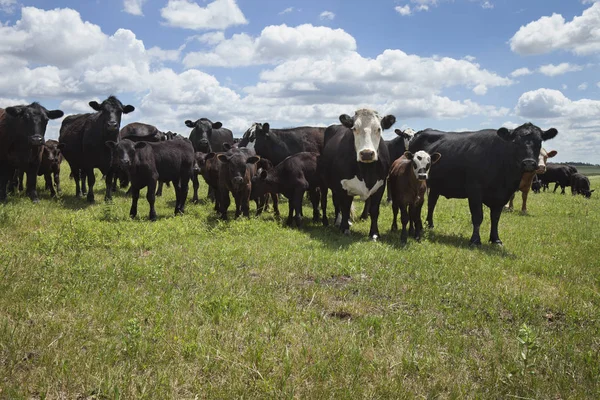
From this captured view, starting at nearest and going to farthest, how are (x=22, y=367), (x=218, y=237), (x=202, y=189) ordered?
(x=22, y=367), (x=218, y=237), (x=202, y=189)

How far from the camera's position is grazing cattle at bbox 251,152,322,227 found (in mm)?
11508

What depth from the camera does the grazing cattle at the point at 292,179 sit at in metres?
11.5

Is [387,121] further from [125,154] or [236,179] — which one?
[125,154]

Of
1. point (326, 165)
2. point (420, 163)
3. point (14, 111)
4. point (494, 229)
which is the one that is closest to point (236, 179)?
point (326, 165)

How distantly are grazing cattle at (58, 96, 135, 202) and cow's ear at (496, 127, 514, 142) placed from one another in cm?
1021

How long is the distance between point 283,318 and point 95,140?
1137 cm

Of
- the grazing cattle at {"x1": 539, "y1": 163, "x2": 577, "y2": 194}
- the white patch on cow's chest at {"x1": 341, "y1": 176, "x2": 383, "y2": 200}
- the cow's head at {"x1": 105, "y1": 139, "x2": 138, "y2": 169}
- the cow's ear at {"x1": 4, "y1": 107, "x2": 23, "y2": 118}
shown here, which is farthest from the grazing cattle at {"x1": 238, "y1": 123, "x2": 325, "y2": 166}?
the grazing cattle at {"x1": 539, "y1": 163, "x2": 577, "y2": 194}

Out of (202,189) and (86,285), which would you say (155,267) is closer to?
(86,285)

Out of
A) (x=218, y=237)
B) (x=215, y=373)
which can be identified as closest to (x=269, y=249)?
(x=218, y=237)

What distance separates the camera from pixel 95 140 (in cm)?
1397

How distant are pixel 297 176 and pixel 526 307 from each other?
275 inches

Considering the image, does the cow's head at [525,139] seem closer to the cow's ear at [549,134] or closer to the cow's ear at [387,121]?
the cow's ear at [549,134]

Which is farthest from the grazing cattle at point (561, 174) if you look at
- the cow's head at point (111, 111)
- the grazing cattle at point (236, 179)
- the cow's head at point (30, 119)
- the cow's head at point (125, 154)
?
the cow's head at point (30, 119)

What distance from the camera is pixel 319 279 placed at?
648cm
